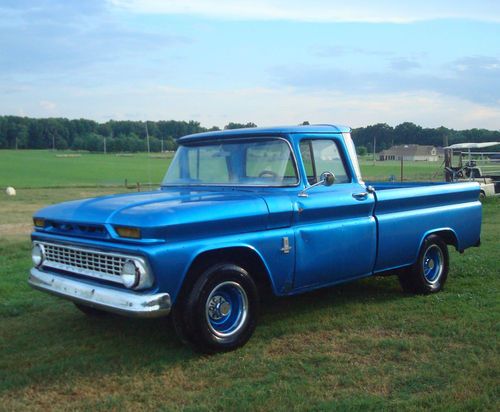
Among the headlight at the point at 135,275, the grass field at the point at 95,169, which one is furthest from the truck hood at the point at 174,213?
the grass field at the point at 95,169

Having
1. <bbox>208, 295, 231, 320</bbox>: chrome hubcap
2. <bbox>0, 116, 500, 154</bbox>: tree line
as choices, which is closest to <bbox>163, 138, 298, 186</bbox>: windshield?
<bbox>208, 295, 231, 320</bbox>: chrome hubcap

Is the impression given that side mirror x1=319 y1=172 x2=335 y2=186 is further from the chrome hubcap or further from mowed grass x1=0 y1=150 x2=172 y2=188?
mowed grass x1=0 y1=150 x2=172 y2=188

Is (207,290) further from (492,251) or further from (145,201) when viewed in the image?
(492,251)

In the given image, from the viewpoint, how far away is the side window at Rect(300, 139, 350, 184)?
5562 millimetres

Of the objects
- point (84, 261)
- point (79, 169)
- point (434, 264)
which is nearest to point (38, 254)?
point (84, 261)

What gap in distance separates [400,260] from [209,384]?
281 centimetres

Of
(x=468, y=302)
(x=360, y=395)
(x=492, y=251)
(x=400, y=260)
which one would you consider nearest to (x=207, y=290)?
(x=360, y=395)

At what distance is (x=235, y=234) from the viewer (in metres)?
4.71

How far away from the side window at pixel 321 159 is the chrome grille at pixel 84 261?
2.01 m

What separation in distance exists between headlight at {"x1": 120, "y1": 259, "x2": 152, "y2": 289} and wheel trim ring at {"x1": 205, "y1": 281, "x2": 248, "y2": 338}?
23.7 inches

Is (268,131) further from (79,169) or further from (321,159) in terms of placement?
(79,169)

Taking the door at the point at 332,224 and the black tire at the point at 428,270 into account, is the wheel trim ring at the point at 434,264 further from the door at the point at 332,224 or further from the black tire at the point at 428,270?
the door at the point at 332,224

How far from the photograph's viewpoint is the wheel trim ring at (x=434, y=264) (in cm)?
668

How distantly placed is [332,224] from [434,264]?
1.99 m
